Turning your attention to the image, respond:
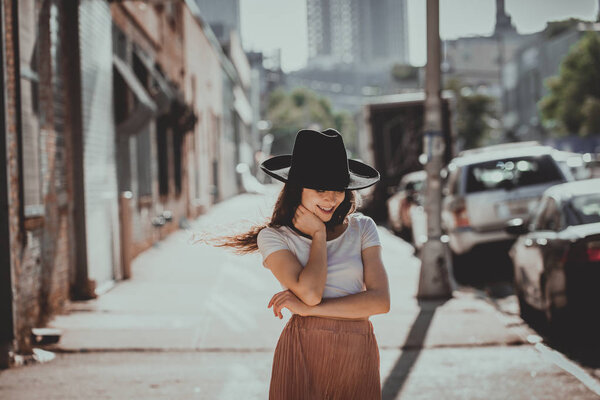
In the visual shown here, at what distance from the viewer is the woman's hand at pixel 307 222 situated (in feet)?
9.98

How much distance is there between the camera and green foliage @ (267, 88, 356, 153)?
98812mm

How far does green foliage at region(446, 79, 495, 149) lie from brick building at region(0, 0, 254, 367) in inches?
2108

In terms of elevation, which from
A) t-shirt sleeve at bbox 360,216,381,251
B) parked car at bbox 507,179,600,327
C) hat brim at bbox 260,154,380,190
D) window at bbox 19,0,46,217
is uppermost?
window at bbox 19,0,46,217

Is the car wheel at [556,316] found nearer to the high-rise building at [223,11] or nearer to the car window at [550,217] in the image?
the car window at [550,217]

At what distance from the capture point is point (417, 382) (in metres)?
6.20

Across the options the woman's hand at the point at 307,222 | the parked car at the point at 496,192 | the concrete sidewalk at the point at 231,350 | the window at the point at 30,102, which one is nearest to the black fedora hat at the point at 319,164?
the woman's hand at the point at 307,222

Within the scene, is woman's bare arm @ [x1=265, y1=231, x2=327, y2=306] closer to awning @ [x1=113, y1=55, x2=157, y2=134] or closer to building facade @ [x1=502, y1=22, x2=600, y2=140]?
awning @ [x1=113, y1=55, x2=157, y2=134]

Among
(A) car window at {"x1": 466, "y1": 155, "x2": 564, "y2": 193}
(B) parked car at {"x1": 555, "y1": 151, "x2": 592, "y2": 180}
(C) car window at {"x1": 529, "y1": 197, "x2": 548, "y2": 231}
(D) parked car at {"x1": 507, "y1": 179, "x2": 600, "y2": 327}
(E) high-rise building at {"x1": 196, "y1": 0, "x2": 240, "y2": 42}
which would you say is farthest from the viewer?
(E) high-rise building at {"x1": 196, "y1": 0, "x2": 240, "y2": 42}

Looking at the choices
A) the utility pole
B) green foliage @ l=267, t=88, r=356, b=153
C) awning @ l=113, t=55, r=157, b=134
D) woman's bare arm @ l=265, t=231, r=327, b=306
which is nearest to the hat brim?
woman's bare arm @ l=265, t=231, r=327, b=306

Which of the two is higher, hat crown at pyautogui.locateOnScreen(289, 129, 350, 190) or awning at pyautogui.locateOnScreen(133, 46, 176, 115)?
awning at pyautogui.locateOnScreen(133, 46, 176, 115)

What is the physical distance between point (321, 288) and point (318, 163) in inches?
18.6

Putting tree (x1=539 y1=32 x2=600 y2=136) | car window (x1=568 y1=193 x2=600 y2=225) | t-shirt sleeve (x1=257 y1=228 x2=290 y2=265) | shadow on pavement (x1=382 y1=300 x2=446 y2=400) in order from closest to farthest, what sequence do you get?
t-shirt sleeve (x1=257 y1=228 x2=290 y2=265) < shadow on pavement (x1=382 y1=300 x2=446 y2=400) < car window (x1=568 y1=193 x2=600 y2=225) < tree (x1=539 y1=32 x2=600 y2=136)

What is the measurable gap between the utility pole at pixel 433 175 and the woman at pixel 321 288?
7185 mm

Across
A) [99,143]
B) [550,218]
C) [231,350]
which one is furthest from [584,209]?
[99,143]
